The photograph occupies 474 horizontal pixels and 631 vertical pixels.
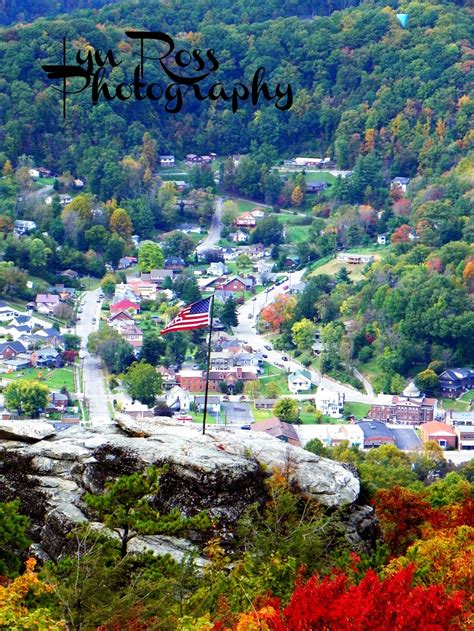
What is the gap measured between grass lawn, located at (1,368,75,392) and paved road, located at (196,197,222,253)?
16.1m

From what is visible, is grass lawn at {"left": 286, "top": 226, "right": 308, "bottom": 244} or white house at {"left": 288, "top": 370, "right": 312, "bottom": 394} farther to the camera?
grass lawn at {"left": 286, "top": 226, "right": 308, "bottom": 244}

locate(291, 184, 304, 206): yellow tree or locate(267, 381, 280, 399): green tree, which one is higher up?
locate(267, 381, 280, 399): green tree

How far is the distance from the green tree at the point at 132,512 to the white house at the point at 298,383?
31.5 meters

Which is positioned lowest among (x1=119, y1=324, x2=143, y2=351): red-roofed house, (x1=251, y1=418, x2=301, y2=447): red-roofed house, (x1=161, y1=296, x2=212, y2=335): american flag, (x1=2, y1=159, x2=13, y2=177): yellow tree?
(x1=119, y1=324, x2=143, y2=351): red-roofed house

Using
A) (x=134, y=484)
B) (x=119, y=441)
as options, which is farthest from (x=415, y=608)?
(x=119, y=441)

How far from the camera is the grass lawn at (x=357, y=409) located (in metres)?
43.1

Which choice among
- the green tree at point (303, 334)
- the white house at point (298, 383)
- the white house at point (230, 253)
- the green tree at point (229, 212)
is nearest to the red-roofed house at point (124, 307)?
the green tree at point (303, 334)

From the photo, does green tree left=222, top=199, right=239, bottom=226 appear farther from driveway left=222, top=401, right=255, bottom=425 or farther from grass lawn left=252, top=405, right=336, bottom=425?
grass lawn left=252, top=405, right=336, bottom=425

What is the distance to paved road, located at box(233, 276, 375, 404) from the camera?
1795 inches

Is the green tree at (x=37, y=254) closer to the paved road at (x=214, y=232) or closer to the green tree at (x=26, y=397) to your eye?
the paved road at (x=214, y=232)

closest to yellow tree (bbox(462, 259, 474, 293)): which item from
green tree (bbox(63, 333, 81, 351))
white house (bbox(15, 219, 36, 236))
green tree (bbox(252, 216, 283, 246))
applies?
green tree (bbox(252, 216, 283, 246))

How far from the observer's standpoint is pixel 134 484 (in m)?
13.0

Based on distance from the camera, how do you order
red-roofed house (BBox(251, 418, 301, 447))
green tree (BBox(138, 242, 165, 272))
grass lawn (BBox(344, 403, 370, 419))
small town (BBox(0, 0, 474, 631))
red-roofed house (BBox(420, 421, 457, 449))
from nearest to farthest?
1. small town (BBox(0, 0, 474, 631))
2. red-roofed house (BBox(251, 418, 301, 447))
3. red-roofed house (BBox(420, 421, 457, 449))
4. grass lawn (BBox(344, 403, 370, 419))
5. green tree (BBox(138, 242, 165, 272))

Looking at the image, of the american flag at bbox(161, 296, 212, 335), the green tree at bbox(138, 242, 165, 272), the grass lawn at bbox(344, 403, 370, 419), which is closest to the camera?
the american flag at bbox(161, 296, 212, 335)
